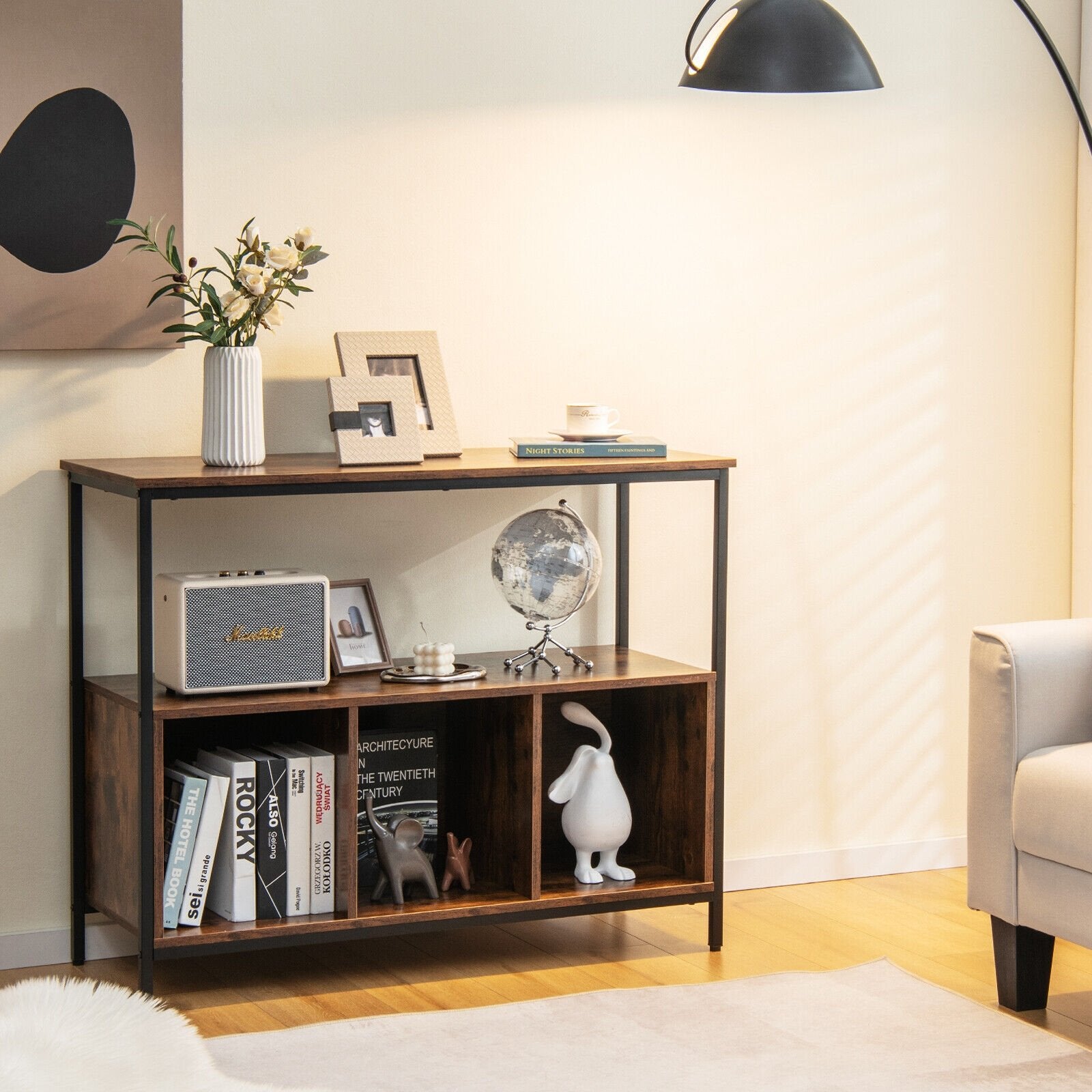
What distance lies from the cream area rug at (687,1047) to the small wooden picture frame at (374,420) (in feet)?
3.04

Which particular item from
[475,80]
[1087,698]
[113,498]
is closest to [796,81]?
[475,80]

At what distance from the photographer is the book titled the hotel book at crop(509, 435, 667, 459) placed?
2.86 metres

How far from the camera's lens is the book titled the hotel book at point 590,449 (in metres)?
2.86

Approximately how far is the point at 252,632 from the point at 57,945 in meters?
0.74

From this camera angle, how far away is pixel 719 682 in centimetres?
297

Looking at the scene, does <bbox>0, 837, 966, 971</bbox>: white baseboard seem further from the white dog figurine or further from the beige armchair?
the beige armchair

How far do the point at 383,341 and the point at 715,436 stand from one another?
77 centimetres

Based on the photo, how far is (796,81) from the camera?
235cm

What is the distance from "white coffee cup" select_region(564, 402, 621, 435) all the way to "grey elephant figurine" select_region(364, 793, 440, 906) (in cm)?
77

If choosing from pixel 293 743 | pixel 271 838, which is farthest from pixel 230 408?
pixel 271 838

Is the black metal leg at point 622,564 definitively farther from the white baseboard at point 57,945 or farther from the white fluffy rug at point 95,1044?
the white fluffy rug at point 95,1044

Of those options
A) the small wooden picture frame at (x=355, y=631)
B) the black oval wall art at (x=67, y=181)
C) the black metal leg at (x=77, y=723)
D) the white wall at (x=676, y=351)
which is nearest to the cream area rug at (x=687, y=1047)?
the black metal leg at (x=77, y=723)

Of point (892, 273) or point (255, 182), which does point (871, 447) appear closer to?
point (892, 273)

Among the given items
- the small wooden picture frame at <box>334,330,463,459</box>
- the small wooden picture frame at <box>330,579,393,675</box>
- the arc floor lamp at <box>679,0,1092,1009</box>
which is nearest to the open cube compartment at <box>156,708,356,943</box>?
the small wooden picture frame at <box>330,579,393,675</box>
